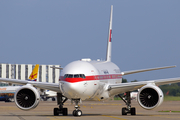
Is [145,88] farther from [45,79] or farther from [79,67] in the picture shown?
[45,79]

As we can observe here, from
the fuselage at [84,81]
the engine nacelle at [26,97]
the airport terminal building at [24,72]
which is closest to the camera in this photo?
the fuselage at [84,81]

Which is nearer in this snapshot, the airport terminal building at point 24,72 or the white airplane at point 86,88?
the white airplane at point 86,88

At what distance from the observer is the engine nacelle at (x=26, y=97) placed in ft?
87.4

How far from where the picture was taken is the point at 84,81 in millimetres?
24641

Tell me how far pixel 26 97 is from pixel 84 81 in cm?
506

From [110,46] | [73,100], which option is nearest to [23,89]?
[73,100]

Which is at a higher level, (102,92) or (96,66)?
(96,66)

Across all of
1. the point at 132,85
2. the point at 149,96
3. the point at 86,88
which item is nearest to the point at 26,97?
the point at 86,88

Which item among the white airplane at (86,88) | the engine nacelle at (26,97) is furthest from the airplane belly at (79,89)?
the engine nacelle at (26,97)

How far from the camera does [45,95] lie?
321 ft

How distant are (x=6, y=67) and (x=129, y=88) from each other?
98.4 meters

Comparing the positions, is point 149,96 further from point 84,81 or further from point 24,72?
point 24,72

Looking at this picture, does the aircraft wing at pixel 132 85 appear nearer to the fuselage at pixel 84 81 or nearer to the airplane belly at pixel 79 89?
the fuselage at pixel 84 81

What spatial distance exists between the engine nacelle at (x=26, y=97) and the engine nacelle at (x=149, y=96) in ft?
24.3
